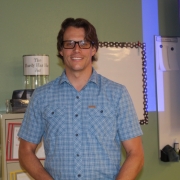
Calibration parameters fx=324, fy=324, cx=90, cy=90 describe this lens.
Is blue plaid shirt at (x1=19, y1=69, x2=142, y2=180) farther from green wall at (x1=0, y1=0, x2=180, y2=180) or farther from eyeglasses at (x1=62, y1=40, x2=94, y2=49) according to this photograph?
green wall at (x1=0, y1=0, x2=180, y2=180)

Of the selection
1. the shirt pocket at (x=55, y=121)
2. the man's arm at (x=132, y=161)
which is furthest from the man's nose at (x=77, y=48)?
the man's arm at (x=132, y=161)

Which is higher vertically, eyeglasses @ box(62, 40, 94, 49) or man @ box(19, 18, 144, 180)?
eyeglasses @ box(62, 40, 94, 49)

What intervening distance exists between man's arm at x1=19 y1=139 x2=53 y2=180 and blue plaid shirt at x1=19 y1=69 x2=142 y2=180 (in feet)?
0.12

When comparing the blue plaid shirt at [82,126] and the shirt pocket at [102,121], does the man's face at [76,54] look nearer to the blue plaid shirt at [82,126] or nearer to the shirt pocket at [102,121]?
the blue plaid shirt at [82,126]

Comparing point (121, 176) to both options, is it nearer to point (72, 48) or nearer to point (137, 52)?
point (72, 48)

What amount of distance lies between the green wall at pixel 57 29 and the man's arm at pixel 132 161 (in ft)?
4.59

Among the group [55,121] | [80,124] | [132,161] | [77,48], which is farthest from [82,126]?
[77,48]

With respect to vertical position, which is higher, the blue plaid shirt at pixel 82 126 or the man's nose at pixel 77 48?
the man's nose at pixel 77 48

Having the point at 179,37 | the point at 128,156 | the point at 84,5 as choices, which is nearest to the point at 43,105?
the point at 128,156

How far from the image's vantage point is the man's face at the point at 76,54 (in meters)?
1.77

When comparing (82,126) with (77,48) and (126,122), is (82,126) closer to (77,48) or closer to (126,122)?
(126,122)

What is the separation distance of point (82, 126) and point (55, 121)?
0.49 feet

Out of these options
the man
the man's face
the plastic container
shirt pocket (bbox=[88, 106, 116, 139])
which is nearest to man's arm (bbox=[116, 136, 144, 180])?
the man

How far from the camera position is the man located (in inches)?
67.2
